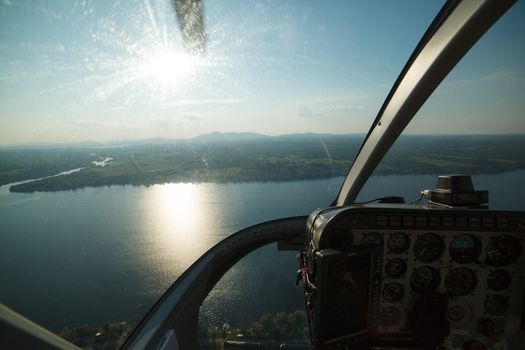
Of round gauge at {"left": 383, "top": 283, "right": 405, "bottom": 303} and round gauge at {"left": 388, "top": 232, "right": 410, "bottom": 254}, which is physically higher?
round gauge at {"left": 388, "top": 232, "right": 410, "bottom": 254}

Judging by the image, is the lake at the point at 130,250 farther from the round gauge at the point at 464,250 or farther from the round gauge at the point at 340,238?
the round gauge at the point at 340,238

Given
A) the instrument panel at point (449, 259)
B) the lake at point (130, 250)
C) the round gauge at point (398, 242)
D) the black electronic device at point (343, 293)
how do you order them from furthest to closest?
the round gauge at point (398, 242)
the instrument panel at point (449, 259)
the lake at point (130, 250)
the black electronic device at point (343, 293)

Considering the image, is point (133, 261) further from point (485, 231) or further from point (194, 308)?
point (485, 231)

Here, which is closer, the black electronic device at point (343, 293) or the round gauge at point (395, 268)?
the black electronic device at point (343, 293)

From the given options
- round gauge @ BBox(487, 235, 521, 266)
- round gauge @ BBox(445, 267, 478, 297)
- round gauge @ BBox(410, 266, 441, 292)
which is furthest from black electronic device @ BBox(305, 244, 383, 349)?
round gauge @ BBox(487, 235, 521, 266)

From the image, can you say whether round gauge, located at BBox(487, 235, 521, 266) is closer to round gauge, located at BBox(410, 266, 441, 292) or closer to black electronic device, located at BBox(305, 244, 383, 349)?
round gauge, located at BBox(410, 266, 441, 292)

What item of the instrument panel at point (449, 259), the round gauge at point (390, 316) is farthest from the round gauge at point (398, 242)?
the round gauge at point (390, 316)

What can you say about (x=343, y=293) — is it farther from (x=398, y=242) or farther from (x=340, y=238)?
(x=398, y=242)
